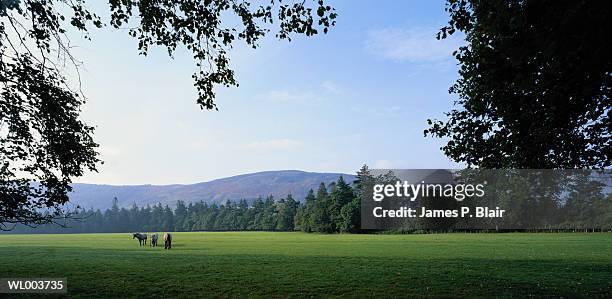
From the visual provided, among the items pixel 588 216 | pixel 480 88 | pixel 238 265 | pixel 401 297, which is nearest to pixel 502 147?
pixel 480 88

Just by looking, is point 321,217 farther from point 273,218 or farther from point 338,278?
point 338,278

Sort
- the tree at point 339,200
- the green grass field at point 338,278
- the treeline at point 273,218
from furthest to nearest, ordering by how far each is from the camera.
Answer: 1. the treeline at point 273,218
2. the tree at point 339,200
3. the green grass field at point 338,278

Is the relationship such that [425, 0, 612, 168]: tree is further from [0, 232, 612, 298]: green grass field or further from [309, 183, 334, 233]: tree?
[309, 183, 334, 233]: tree

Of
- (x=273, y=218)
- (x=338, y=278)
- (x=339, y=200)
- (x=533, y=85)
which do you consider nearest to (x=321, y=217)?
(x=339, y=200)

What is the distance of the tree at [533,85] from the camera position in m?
9.71

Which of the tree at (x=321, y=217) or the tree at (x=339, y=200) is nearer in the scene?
the tree at (x=339, y=200)

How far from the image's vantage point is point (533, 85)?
1238cm

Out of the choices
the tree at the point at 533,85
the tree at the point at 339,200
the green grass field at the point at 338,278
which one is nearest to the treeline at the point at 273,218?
the tree at the point at 339,200

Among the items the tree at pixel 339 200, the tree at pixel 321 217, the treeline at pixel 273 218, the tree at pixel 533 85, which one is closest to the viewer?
the tree at pixel 533 85

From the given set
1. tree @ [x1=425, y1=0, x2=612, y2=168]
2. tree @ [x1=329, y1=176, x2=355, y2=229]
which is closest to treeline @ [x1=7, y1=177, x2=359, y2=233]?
tree @ [x1=329, y1=176, x2=355, y2=229]

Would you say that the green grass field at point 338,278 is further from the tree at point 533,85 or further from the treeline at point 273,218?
the treeline at point 273,218

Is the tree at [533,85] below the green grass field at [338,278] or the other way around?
the other way around

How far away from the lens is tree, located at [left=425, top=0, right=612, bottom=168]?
9.71 meters

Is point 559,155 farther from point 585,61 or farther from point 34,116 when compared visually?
point 34,116
